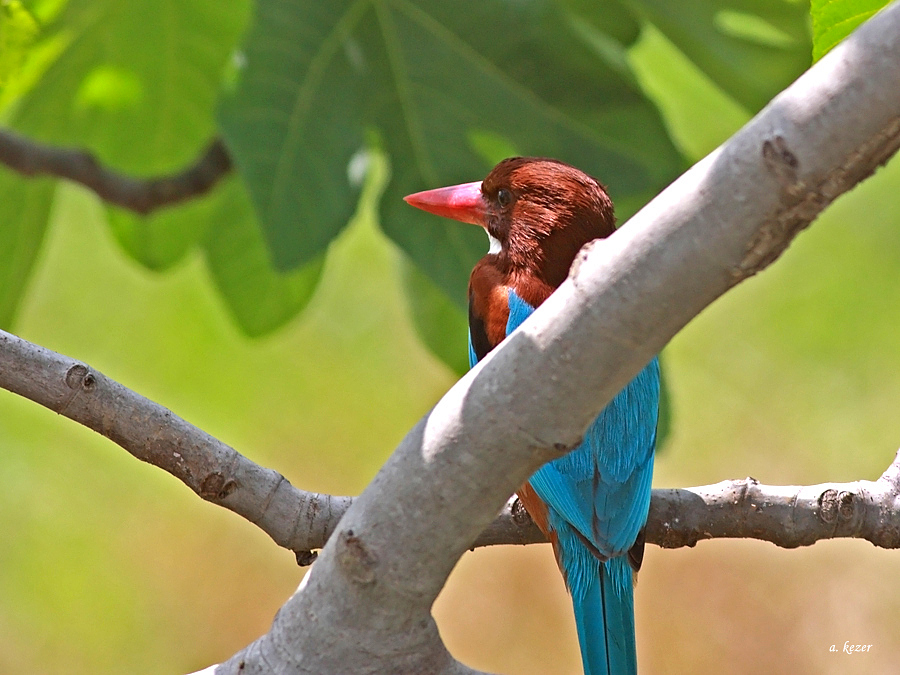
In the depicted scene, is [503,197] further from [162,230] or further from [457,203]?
[162,230]

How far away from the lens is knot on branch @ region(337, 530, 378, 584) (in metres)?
1.15

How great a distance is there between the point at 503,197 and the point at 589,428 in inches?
36.1

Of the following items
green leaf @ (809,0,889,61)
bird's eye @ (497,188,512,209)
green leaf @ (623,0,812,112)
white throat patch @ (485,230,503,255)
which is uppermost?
green leaf @ (623,0,812,112)

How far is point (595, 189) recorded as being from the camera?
7.53 feet

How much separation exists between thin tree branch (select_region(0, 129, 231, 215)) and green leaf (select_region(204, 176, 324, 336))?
8cm

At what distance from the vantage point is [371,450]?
4691mm

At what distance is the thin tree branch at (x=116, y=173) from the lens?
274 centimetres

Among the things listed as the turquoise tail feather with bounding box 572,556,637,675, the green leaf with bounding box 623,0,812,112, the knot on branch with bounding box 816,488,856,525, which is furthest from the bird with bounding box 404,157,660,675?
the green leaf with bounding box 623,0,812,112

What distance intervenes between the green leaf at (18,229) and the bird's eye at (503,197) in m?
1.37

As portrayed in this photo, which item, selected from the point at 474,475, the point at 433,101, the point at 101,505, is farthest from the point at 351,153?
the point at 101,505

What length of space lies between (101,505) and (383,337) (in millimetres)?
1455

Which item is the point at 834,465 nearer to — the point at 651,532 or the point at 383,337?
the point at 383,337

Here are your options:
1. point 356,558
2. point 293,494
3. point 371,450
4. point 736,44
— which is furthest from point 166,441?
point 371,450

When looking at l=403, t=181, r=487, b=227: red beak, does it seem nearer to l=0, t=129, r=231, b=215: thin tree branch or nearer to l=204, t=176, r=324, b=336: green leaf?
l=204, t=176, r=324, b=336: green leaf
